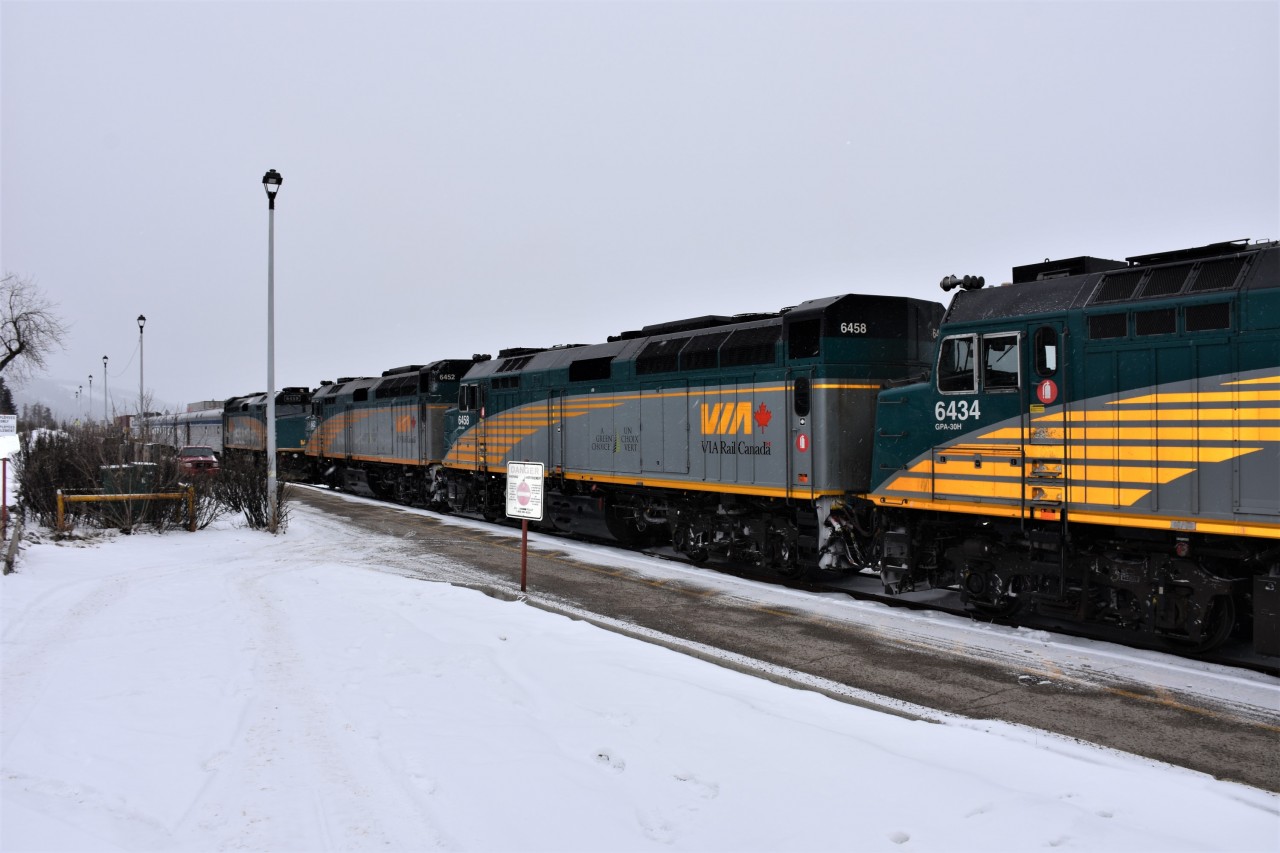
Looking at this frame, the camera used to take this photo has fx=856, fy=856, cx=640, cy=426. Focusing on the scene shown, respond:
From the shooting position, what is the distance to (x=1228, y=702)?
301 inches

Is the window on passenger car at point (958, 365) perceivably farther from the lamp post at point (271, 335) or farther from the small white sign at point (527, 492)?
the lamp post at point (271, 335)

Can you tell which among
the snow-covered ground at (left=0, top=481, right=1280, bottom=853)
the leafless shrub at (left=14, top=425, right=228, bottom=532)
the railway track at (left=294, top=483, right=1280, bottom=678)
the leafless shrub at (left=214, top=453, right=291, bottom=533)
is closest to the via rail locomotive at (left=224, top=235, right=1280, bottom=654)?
the railway track at (left=294, top=483, right=1280, bottom=678)

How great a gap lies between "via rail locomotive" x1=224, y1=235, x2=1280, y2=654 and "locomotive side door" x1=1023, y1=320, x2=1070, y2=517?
26 millimetres

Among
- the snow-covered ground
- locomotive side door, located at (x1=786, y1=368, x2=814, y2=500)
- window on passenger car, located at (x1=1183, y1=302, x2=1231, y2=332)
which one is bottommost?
the snow-covered ground

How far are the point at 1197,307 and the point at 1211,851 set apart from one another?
598 centimetres

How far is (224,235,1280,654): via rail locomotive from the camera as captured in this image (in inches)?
334

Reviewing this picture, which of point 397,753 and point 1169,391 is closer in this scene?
point 397,753

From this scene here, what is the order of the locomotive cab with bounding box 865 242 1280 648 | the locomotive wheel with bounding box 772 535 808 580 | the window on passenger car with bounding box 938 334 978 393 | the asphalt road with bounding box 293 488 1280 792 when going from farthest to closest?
1. the locomotive wheel with bounding box 772 535 808 580
2. the window on passenger car with bounding box 938 334 978 393
3. the locomotive cab with bounding box 865 242 1280 648
4. the asphalt road with bounding box 293 488 1280 792

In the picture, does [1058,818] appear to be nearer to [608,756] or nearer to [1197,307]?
[608,756]

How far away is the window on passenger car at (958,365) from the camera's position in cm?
1053

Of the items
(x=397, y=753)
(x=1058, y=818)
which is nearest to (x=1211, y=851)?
(x=1058, y=818)

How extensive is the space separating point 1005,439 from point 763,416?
447cm

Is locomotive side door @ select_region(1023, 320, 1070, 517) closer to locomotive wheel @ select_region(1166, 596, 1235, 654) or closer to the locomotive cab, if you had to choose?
the locomotive cab

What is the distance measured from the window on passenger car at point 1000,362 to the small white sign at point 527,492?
5909 mm
